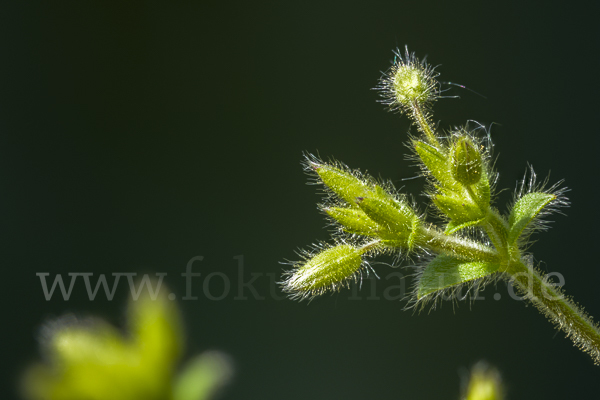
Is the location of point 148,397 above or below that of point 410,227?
below

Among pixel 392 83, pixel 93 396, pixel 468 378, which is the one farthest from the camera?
pixel 392 83

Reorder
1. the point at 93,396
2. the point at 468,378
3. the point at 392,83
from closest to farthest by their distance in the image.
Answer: the point at 93,396 < the point at 468,378 < the point at 392,83

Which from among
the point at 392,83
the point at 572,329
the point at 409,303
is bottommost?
the point at 572,329

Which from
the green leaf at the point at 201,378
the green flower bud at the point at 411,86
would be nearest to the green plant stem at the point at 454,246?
the green flower bud at the point at 411,86

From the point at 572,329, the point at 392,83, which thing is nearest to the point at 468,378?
the point at 572,329

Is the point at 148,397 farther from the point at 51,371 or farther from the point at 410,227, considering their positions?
the point at 410,227

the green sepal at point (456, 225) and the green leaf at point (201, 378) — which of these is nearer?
the green leaf at point (201, 378)

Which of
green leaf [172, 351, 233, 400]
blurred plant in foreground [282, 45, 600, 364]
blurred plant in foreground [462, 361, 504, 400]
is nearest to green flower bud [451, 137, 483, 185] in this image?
blurred plant in foreground [282, 45, 600, 364]

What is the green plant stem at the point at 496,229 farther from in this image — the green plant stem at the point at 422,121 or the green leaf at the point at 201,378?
the green leaf at the point at 201,378

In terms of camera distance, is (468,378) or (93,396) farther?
(468,378)
